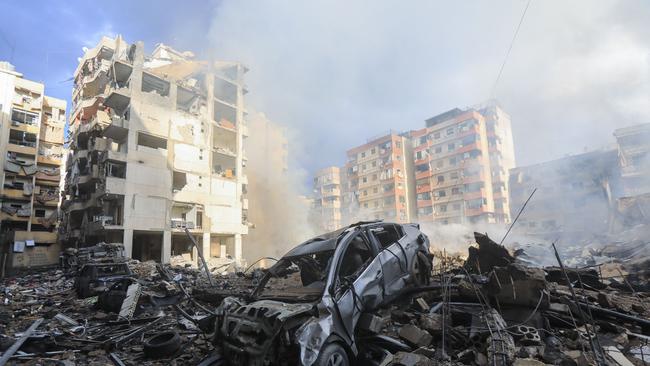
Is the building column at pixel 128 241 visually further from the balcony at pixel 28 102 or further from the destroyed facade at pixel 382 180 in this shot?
the destroyed facade at pixel 382 180

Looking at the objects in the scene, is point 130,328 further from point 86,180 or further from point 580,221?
point 580,221

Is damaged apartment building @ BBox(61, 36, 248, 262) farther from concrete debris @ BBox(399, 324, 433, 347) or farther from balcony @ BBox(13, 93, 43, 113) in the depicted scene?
concrete debris @ BBox(399, 324, 433, 347)

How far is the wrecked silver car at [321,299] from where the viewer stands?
142 inches

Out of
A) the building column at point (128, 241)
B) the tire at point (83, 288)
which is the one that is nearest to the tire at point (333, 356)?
the tire at point (83, 288)

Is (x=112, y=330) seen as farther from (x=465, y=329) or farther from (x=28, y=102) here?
(x=28, y=102)

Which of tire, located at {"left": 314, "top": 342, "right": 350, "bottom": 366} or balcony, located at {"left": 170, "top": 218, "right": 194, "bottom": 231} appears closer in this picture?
tire, located at {"left": 314, "top": 342, "right": 350, "bottom": 366}

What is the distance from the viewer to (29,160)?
4331 centimetres

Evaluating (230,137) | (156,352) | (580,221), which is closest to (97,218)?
(230,137)

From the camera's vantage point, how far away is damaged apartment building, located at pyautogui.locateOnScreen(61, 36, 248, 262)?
28234mm

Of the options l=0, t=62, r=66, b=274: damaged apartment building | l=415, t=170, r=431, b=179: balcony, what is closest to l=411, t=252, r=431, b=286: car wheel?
l=0, t=62, r=66, b=274: damaged apartment building

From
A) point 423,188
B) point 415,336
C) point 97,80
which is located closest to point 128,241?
point 97,80

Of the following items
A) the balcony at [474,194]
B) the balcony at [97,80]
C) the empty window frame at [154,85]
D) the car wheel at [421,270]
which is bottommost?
the car wheel at [421,270]

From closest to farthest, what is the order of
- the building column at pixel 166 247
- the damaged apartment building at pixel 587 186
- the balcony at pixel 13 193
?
the building column at pixel 166 247 < the damaged apartment building at pixel 587 186 < the balcony at pixel 13 193

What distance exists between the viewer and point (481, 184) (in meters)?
47.2
